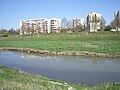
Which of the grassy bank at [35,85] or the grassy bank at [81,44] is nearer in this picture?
the grassy bank at [35,85]

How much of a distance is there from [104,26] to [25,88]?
3379 inches

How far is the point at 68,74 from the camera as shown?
63.9 ft

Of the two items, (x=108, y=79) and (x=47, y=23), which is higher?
(x=47, y=23)

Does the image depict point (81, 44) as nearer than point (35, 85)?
No

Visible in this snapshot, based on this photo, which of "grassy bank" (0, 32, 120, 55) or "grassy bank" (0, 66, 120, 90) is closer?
"grassy bank" (0, 66, 120, 90)

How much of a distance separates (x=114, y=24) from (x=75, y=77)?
7586 cm

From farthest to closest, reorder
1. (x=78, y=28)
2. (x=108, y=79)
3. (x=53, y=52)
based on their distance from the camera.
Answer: (x=78, y=28) < (x=53, y=52) < (x=108, y=79)

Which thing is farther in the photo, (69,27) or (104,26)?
(69,27)

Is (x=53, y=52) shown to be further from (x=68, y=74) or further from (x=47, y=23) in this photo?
(x=47, y=23)

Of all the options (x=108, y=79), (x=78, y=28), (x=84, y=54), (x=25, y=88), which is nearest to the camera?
(x=25, y=88)

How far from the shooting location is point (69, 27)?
110 metres

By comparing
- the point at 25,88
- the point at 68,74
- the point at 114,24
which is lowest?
the point at 68,74

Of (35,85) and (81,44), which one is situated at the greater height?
(81,44)

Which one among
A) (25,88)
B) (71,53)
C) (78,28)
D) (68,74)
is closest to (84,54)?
(71,53)
